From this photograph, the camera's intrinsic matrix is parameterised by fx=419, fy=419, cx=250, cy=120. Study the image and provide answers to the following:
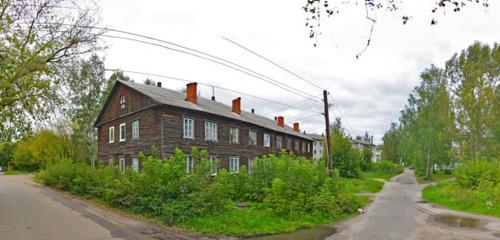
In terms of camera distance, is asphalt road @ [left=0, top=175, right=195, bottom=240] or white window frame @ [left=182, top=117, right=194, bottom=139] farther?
white window frame @ [left=182, top=117, right=194, bottom=139]

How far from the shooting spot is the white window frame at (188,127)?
89.1ft

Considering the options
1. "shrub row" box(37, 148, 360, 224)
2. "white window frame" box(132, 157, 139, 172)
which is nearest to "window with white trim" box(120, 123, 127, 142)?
"white window frame" box(132, 157, 139, 172)

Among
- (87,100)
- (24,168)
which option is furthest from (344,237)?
(24,168)

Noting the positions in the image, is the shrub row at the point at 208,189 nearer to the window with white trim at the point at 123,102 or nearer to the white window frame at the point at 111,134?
the window with white trim at the point at 123,102

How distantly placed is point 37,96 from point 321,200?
39.4 ft

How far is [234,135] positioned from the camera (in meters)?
33.1

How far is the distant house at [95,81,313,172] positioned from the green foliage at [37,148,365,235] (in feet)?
16.0

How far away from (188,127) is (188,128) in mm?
67

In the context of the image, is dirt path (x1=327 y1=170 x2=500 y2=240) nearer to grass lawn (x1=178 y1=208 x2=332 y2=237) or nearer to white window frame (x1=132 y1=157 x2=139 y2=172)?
grass lawn (x1=178 y1=208 x2=332 y2=237)

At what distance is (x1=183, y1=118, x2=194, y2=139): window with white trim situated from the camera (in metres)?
27.3

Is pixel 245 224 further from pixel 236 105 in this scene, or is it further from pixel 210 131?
pixel 236 105

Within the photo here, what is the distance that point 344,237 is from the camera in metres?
13.2

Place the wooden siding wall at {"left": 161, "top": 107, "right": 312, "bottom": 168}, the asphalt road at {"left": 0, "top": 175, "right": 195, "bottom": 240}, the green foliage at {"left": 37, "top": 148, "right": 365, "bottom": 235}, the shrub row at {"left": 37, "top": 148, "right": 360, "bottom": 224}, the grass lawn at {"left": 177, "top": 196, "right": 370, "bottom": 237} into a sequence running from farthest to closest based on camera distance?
the wooden siding wall at {"left": 161, "top": 107, "right": 312, "bottom": 168}
the shrub row at {"left": 37, "top": 148, "right": 360, "bottom": 224}
the green foliage at {"left": 37, "top": 148, "right": 365, "bottom": 235}
the grass lawn at {"left": 177, "top": 196, "right": 370, "bottom": 237}
the asphalt road at {"left": 0, "top": 175, "right": 195, "bottom": 240}

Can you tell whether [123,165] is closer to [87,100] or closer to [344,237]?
[87,100]
